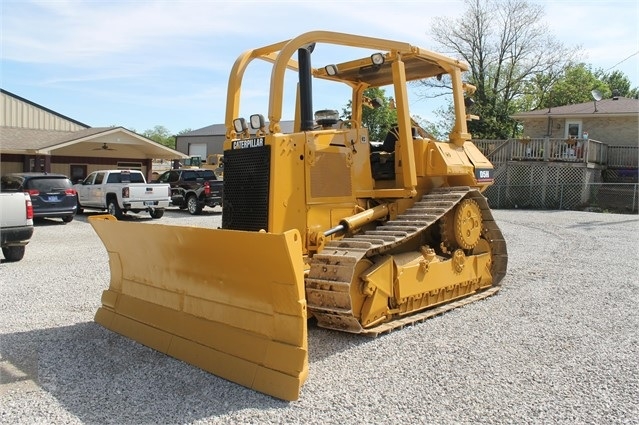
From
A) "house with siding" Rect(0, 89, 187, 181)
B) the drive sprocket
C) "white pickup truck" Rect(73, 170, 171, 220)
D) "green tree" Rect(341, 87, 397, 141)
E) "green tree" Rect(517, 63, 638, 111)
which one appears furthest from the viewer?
"green tree" Rect(517, 63, 638, 111)

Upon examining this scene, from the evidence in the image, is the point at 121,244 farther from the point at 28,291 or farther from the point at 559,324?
the point at 559,324

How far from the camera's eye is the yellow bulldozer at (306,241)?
4.53m

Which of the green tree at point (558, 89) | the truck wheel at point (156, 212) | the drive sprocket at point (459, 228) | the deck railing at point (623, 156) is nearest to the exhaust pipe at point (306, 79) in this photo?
the drive sprocket at point (459, 228)

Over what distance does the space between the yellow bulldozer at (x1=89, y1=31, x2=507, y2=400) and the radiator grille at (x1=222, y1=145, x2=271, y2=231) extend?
17 millimetres

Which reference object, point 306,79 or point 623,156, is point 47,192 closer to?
point 306,79

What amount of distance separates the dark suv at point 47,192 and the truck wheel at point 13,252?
667 centimetres

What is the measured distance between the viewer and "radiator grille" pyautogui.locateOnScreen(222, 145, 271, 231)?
5723 mm

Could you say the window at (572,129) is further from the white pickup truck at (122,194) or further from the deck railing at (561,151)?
the white pickup truck at (122,194)

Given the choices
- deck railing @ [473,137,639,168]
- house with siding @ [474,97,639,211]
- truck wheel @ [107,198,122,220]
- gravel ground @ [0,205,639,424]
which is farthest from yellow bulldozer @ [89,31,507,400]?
deck railing @ [473,137,639,168]

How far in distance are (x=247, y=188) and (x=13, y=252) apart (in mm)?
6995

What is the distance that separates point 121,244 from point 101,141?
21283 mm

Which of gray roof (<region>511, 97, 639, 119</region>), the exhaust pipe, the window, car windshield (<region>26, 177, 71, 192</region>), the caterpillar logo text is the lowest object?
car windshield (<region>26, 177, 71, 192</region>)

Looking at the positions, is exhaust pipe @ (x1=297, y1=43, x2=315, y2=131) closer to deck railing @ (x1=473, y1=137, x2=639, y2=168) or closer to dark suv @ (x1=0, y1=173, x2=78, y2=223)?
dark suv @ (x1=0, y1=173, x2=78, y2=223)

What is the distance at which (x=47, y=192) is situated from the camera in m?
17.3
